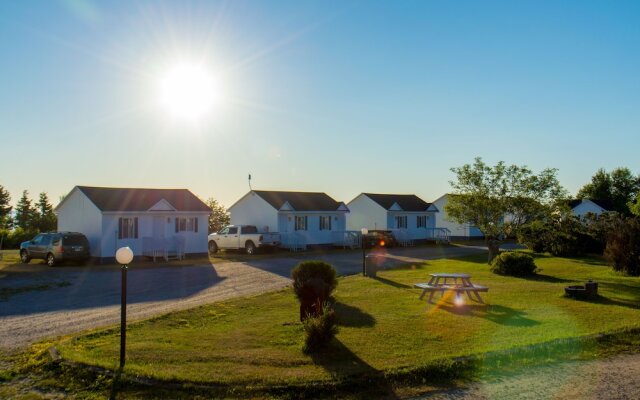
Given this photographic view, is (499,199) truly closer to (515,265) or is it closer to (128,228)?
(515,265)

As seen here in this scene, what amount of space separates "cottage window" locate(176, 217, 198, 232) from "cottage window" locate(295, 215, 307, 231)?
8982 mm

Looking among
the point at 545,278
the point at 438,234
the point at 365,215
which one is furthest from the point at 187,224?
the point at 438,234

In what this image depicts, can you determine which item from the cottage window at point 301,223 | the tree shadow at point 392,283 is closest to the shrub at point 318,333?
the tree shadow at point 392,283

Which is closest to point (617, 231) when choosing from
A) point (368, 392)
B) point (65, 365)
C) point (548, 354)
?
point (548, 354)

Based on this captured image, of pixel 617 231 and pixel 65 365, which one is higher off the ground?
pixel 617 231

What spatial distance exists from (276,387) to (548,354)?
14.9 feet

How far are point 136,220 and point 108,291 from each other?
479 inches

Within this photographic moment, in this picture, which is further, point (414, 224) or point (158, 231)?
point (414, 224)

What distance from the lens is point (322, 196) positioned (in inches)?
1670

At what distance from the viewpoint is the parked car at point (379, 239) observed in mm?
38656

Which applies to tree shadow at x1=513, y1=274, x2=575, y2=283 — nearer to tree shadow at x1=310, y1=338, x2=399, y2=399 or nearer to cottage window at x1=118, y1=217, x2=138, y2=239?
tree shadow at x1=310, y1=338, x2=399, y2=399

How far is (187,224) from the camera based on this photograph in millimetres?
30391

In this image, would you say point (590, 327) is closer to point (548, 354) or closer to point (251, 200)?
point (548, 354)

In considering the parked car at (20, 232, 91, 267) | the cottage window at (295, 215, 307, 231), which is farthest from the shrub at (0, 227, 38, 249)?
the cottage window at (295, 215, 307, 231)
